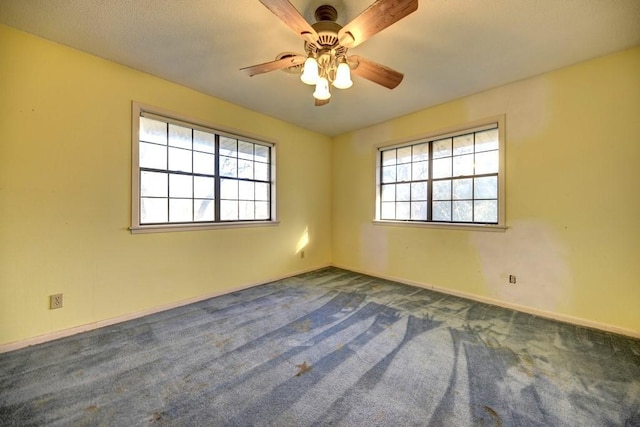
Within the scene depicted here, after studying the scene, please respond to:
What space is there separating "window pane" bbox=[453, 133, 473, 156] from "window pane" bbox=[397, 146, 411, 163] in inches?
26.9

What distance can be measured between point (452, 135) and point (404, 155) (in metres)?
0.77

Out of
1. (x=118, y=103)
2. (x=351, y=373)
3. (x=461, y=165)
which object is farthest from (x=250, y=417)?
(x=461, y=165)

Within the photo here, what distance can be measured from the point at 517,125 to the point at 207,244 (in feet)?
13.1

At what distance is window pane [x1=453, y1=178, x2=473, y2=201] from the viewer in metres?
3.45

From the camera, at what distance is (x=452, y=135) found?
356cm

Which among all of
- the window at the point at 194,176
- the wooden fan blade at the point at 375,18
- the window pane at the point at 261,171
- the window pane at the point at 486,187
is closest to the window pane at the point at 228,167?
the window at the point at 194,176

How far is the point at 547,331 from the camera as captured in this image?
2471 millimetres

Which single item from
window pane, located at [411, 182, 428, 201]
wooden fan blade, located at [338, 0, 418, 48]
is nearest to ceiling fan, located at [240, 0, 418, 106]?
wooden fan blade, located at [338, 0, 418, 48]

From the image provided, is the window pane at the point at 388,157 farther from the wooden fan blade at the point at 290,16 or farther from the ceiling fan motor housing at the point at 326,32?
the wooden fan blade at the point at 290,16

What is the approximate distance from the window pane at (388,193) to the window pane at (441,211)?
2.29 ft

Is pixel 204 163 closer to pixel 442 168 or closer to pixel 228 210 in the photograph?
pixel 228 210

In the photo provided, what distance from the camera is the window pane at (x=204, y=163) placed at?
3.33 meters

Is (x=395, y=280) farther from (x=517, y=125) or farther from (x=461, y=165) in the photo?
(x=517, y=125)

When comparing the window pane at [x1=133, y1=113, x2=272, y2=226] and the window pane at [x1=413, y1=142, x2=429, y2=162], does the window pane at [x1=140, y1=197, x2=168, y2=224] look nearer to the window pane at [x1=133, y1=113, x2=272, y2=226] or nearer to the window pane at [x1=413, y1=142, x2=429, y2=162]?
the window pane at [x1=133, y1=113, x2=272, y2=226]
